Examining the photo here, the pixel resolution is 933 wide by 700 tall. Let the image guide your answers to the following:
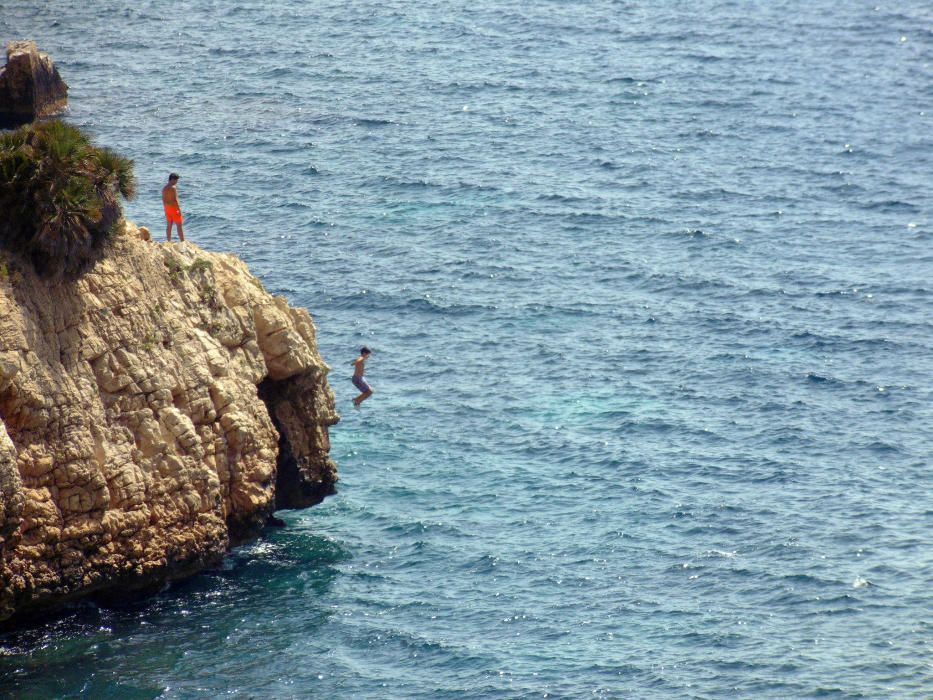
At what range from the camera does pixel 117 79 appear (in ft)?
323

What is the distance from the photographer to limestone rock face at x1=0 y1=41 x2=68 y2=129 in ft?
289

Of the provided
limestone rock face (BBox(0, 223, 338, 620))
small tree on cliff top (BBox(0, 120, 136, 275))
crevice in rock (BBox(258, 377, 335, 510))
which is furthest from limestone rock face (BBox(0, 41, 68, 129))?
small tree on cliff top (BBox(0, 120, 136, 275))

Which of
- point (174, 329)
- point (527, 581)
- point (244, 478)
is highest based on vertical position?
point (174, 329)

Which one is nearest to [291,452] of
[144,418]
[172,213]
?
[144,418]

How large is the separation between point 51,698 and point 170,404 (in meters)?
9.80

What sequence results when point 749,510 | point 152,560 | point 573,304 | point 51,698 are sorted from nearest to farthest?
point 51,698 → point 152,560 → point 749,510 → point 573,304

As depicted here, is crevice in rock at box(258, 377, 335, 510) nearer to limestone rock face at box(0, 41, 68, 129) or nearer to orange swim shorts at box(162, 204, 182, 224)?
orange swim shorts at box(162, 204, 182, 224)

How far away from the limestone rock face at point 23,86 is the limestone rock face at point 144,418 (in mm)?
40805

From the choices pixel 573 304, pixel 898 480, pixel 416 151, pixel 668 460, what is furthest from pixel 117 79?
pixel 898 480

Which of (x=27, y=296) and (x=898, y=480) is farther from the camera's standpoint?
(x=898, y=480)

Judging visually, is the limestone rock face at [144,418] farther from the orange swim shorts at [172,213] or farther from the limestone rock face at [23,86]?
the limestone rock face at [23,86]

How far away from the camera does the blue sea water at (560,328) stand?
156 ft

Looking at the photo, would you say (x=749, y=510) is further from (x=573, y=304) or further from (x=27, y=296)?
(x=27, y=296)

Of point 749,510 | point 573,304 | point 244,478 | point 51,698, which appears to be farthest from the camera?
point 573,304
